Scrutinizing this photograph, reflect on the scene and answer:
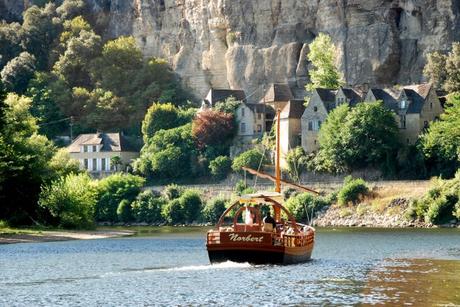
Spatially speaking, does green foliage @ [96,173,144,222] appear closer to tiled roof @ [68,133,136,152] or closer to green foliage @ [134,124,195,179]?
green foliage @ [134,124,195,179]

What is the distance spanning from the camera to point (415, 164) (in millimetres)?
117938

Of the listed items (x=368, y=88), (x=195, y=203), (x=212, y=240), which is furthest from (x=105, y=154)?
(x=212, y=240)

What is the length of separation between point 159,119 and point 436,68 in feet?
110

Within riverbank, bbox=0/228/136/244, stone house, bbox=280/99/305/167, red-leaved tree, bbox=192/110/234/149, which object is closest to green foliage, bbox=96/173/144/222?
red-leaved tree, bbox=192/110/234/149

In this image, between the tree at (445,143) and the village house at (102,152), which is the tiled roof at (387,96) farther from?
the village house at (102,152)

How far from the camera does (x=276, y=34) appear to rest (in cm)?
14200

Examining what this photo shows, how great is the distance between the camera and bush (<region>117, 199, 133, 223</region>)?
128500mm

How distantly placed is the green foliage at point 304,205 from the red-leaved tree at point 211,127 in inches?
801

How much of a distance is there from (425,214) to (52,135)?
2319 inches

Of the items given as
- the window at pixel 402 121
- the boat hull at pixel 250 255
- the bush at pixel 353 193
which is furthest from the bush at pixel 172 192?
the boat hull at pixel 250 255

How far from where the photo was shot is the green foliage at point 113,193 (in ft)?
425

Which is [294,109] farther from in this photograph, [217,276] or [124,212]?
[217,276]

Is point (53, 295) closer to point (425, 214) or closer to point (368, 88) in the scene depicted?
point (425, 214)

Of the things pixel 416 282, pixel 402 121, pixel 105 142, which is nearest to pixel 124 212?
Result: pixel 105 142
